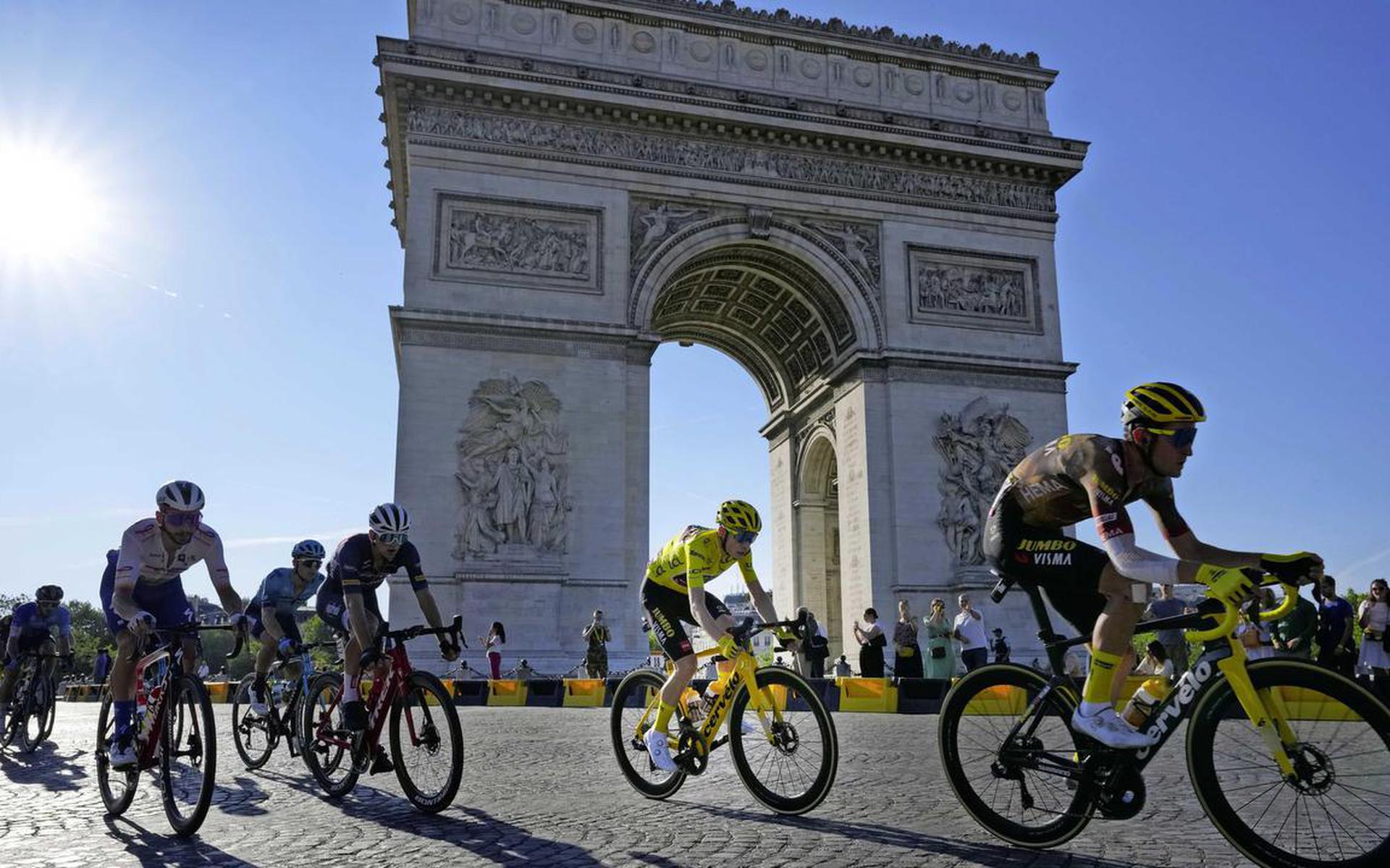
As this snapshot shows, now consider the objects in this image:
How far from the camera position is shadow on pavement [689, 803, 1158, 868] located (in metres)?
4.33

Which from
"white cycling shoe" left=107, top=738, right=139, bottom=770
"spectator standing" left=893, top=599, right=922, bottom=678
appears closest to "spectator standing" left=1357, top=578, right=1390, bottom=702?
"spectator standing" left=893, top=599, right=922, bottom=678

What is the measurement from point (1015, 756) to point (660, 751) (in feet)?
7.07

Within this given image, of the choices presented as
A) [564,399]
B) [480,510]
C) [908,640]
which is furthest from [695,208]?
[908,640]

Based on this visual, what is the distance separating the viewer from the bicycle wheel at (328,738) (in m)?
6.46

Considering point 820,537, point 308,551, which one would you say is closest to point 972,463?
point 820,537

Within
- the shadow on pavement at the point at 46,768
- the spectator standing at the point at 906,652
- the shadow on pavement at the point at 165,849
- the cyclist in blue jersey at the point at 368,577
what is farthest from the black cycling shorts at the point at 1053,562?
the spectator standing at the point at 906,652

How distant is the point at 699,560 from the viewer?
6125 millimetres

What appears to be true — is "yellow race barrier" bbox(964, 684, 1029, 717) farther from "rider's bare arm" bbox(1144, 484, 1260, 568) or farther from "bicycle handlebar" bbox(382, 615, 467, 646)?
"bicycle handlebar" bbox(382, 615, 467, 646)

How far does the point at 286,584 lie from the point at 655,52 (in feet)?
64.5

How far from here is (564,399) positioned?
23.2 m

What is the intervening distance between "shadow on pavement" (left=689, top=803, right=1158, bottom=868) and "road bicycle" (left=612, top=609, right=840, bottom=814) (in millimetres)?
149

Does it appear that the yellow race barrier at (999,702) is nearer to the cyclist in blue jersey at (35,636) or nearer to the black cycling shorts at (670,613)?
the black cycling shorts at (670,613)

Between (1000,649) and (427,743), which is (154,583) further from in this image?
(1000,649)

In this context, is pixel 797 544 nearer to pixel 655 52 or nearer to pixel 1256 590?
pixel 655 52
